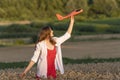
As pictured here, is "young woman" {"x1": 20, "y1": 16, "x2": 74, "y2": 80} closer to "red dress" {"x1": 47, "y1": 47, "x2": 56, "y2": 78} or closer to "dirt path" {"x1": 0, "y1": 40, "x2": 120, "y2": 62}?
"red dress" {"x1": 47, "y1": 47, "x2": 56, "y2": 78}

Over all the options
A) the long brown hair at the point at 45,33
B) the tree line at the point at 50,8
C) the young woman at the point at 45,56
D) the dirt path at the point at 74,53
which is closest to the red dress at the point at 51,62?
the young woman at the point at 45,56

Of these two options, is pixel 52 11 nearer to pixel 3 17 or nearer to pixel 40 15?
pixel 40 15

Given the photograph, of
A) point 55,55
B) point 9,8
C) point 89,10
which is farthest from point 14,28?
point 55,55

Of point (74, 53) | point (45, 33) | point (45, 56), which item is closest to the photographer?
point (45, 33)

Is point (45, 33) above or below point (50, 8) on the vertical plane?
above

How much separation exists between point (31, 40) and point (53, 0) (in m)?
35.8

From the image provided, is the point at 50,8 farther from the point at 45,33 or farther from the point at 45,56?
the point at 45,33

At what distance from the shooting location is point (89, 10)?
7506 cm

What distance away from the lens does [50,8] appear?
245 ft

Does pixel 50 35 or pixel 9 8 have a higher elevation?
pixel 50 35

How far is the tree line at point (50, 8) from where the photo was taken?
237 ft

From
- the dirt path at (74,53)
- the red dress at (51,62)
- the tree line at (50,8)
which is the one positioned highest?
the red dress at (51,62)

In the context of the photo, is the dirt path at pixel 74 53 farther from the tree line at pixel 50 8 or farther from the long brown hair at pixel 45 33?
the tree line at pixel 50 8

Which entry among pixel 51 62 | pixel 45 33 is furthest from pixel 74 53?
pixel 45 33
